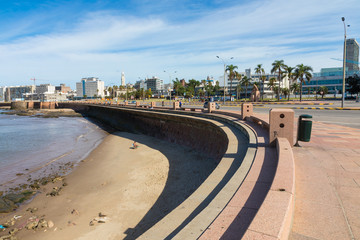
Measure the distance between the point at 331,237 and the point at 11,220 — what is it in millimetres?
11385

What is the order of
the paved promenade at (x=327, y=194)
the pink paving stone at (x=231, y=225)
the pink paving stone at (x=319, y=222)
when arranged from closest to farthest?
the pink paving stone at (x=231, y=225) < the pink paving stone at (x=319, y=222) < the paved promenade at (x=327, y=194)

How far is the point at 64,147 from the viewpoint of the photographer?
80.4 feet

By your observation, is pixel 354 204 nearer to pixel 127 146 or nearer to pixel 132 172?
pixel 132 172

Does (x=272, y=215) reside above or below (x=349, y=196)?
above

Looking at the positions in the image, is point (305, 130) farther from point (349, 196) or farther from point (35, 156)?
point (35, 156)

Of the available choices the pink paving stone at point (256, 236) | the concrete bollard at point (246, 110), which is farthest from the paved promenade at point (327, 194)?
the concrete bollard at point (246, 110)

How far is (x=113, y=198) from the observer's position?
Result: 11.0 m

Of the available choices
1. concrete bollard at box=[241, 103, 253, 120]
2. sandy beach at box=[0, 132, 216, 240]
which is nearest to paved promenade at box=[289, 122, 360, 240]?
sandy beach at box=[0, 132, 216, 240]

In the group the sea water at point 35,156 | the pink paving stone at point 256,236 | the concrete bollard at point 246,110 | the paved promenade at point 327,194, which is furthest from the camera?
the sea water at point 35,156

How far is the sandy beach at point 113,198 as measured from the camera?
8.45 m

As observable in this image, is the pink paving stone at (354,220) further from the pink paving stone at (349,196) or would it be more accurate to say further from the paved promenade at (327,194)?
the pink paving stone at (349,196)

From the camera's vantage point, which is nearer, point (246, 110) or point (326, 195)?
point (326, 195)

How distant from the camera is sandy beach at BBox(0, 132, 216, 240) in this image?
27.7 ft

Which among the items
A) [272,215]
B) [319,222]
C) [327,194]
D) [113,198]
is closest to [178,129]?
[113,198]
